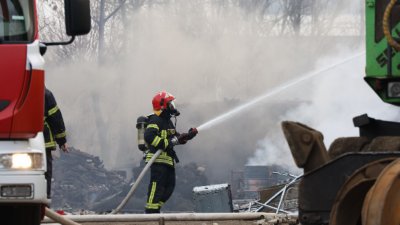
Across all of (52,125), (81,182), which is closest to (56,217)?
(52,125)

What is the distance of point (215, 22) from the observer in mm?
30375

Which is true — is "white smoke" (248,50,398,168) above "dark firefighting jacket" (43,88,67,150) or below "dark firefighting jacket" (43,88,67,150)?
below

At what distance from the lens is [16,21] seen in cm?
695

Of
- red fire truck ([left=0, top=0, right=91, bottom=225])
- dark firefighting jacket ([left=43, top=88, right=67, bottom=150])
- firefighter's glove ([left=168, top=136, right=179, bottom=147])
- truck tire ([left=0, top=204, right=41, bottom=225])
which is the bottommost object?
firefighter's glove ([left=168, top=136, right=179, bottom=147])

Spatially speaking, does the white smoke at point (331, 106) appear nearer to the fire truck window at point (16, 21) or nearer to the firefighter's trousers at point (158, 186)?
the firefighter's trousers at point (158, 186)

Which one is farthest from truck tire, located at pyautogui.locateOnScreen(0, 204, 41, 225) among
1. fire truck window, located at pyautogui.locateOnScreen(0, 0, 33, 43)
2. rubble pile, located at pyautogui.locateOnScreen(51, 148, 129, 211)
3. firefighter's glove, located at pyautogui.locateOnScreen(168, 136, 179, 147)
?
rubble pile, located at pyautogui.locateOnScreen(51, 148, 129, 211)

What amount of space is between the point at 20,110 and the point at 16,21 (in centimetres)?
62

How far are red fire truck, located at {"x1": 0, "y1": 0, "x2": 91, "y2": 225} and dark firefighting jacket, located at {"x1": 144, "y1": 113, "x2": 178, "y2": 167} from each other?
5.94m

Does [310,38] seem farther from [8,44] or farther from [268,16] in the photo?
[8,44]

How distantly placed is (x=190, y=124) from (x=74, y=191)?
16.2ft

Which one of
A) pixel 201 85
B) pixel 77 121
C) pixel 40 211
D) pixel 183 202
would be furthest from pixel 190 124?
pixel 40 211

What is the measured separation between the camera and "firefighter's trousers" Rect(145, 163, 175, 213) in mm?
12906

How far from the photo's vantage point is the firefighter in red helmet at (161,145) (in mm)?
12898

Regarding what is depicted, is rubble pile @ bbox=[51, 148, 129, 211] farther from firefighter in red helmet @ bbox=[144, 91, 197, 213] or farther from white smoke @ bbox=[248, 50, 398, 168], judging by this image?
firefighter in red helmet @ bbox=[144, 91, 197, 213]
